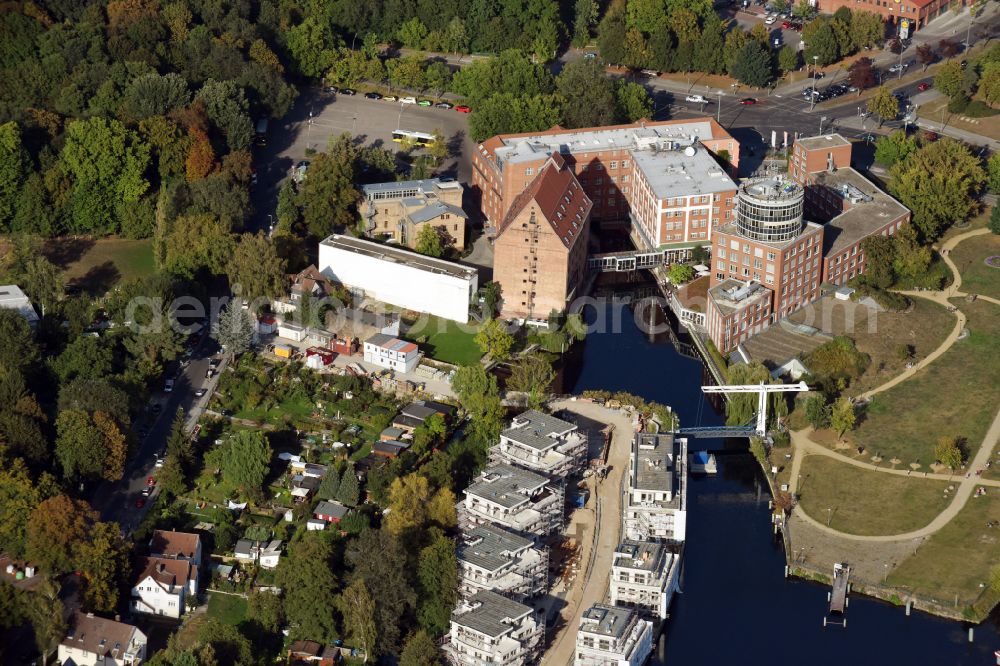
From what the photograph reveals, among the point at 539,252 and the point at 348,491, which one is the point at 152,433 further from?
the point at 539,252

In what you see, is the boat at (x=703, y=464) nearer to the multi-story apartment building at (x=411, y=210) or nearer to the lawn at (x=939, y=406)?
the lawn at (x=939, y=406)

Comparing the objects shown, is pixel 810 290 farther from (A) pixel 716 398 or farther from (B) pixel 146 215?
(B) pixel 146 215

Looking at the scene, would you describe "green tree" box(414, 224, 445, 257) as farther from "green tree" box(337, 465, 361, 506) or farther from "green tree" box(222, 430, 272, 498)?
"green tree" box(337, 465, 361, 506)

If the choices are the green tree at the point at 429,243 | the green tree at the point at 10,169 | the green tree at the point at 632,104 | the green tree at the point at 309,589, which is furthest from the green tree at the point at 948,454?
the green tree at the point at 10,169

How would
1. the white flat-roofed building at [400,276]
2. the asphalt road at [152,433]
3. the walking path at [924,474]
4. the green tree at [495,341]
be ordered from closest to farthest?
the walking path at [924,474], the asphalt road at [152,433], the green tree at [495,341], the white flat-roofed building at [400,276]

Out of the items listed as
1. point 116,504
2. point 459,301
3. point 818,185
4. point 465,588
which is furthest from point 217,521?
point 818,185

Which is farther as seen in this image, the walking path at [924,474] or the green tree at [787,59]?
the green tree at [787,59]
